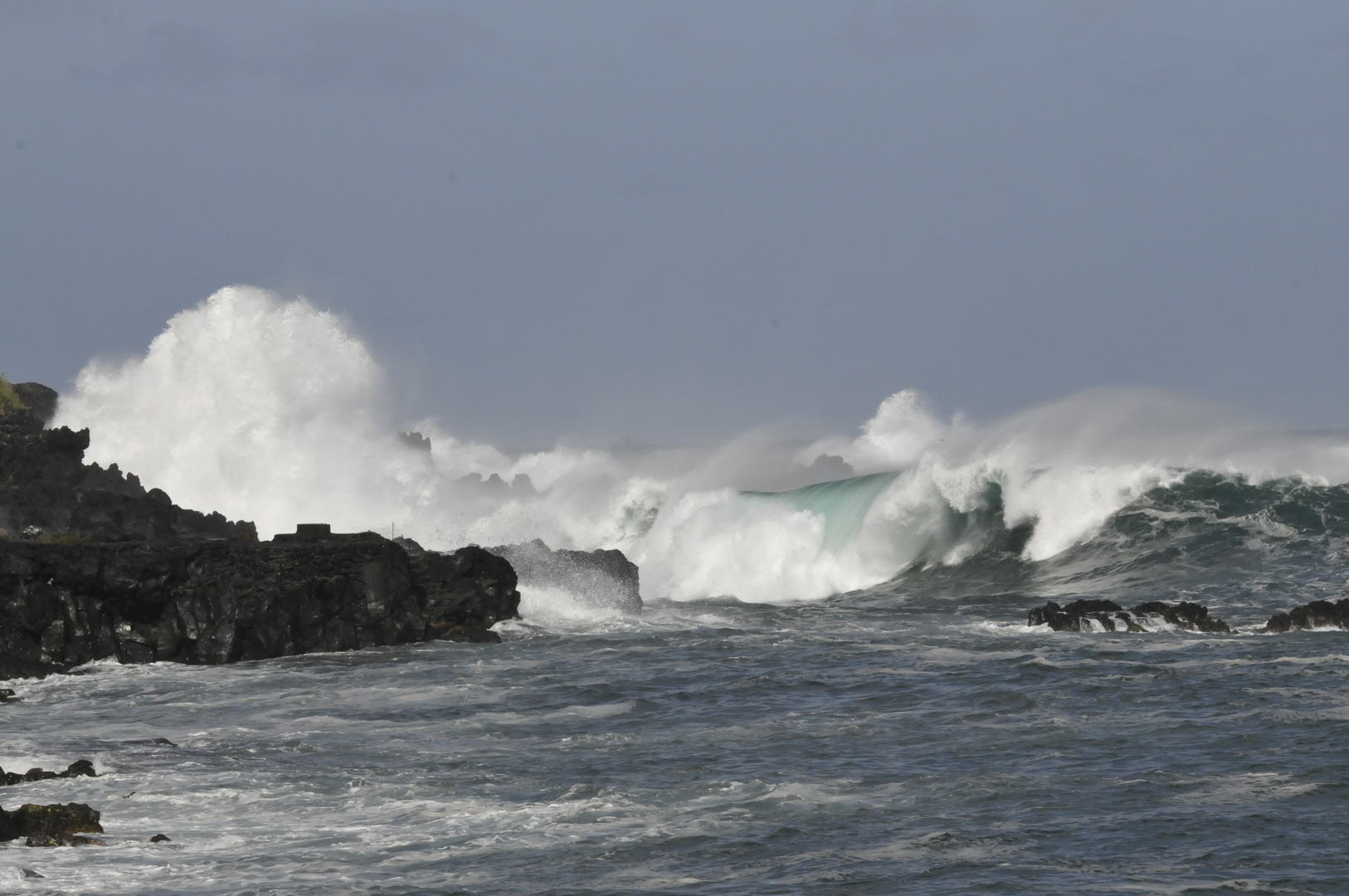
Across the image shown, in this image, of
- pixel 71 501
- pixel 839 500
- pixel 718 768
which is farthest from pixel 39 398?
pixel 718 768

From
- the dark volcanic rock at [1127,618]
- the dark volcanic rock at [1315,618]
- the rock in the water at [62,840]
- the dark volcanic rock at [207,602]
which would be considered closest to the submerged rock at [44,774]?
the rock in the water at [62,840]

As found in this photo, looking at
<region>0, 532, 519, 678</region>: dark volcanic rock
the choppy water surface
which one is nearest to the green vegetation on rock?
<region>0, 532, 519, 678</region>: dark volcanic rock

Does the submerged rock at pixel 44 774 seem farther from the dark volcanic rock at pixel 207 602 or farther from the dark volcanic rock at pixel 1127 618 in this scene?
the dark volcanic rock at pixel 1127 618

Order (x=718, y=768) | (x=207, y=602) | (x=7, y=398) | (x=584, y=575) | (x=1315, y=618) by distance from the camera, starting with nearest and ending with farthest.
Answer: (x=718, y=768)
(x=1315, y=618)
(x=207, y=602)
(x=584, y=575)
(x=7, y=398)

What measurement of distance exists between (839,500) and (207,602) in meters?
25.4

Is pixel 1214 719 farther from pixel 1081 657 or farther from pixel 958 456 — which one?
pixel 958 456

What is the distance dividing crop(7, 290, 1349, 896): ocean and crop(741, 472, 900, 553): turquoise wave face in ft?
2.29

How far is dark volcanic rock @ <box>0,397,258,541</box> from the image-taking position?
3097 cm

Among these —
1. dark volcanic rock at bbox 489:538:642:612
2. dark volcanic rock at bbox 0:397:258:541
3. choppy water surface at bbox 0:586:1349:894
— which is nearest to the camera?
choppy water surface at bbox 0:586:1349:894

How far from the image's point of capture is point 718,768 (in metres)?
15.9

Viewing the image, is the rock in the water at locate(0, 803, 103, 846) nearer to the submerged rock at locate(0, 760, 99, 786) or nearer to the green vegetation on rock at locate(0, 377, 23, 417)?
the submerged rock at locate(0, 760, 99, 786)

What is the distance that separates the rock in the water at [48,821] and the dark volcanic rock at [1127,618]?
17.4m


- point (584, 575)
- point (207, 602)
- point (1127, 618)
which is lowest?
point (1127, 618)

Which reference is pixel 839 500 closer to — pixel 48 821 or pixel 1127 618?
pixel 1127 618
